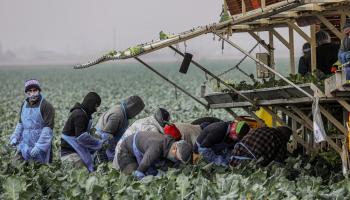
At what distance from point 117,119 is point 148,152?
94.6 inches

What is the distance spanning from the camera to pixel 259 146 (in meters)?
11.8

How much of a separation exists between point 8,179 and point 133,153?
195cm

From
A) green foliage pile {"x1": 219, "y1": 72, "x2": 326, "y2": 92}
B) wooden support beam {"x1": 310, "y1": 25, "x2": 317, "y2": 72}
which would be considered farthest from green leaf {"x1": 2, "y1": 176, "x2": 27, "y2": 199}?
wooden support beam {"x1": 310, "y1": 25, "x2": 317, "y2": 72}

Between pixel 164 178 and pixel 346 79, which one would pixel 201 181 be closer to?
pixel 164 178

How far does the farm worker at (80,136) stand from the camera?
12.7 meters

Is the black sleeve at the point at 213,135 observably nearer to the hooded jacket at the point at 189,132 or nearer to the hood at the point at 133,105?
the hooded jacket at the point at 189,132

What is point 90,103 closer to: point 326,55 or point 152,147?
point 152,147

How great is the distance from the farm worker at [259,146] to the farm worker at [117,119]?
1906mm

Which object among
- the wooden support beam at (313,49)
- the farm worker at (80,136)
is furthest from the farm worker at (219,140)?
the wooden support beam at (313,49)

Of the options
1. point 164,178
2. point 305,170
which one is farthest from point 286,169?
point 164,178

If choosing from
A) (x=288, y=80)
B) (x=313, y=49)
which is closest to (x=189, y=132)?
(x=288, y=80)

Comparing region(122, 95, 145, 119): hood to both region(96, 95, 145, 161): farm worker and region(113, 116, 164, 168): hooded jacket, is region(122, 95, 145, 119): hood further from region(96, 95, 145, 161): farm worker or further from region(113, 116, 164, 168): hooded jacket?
region(113, 116, 164, 168): hooded jacket

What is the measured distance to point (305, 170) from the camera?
12023 mm

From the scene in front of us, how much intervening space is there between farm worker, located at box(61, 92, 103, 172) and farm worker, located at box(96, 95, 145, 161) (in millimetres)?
348
